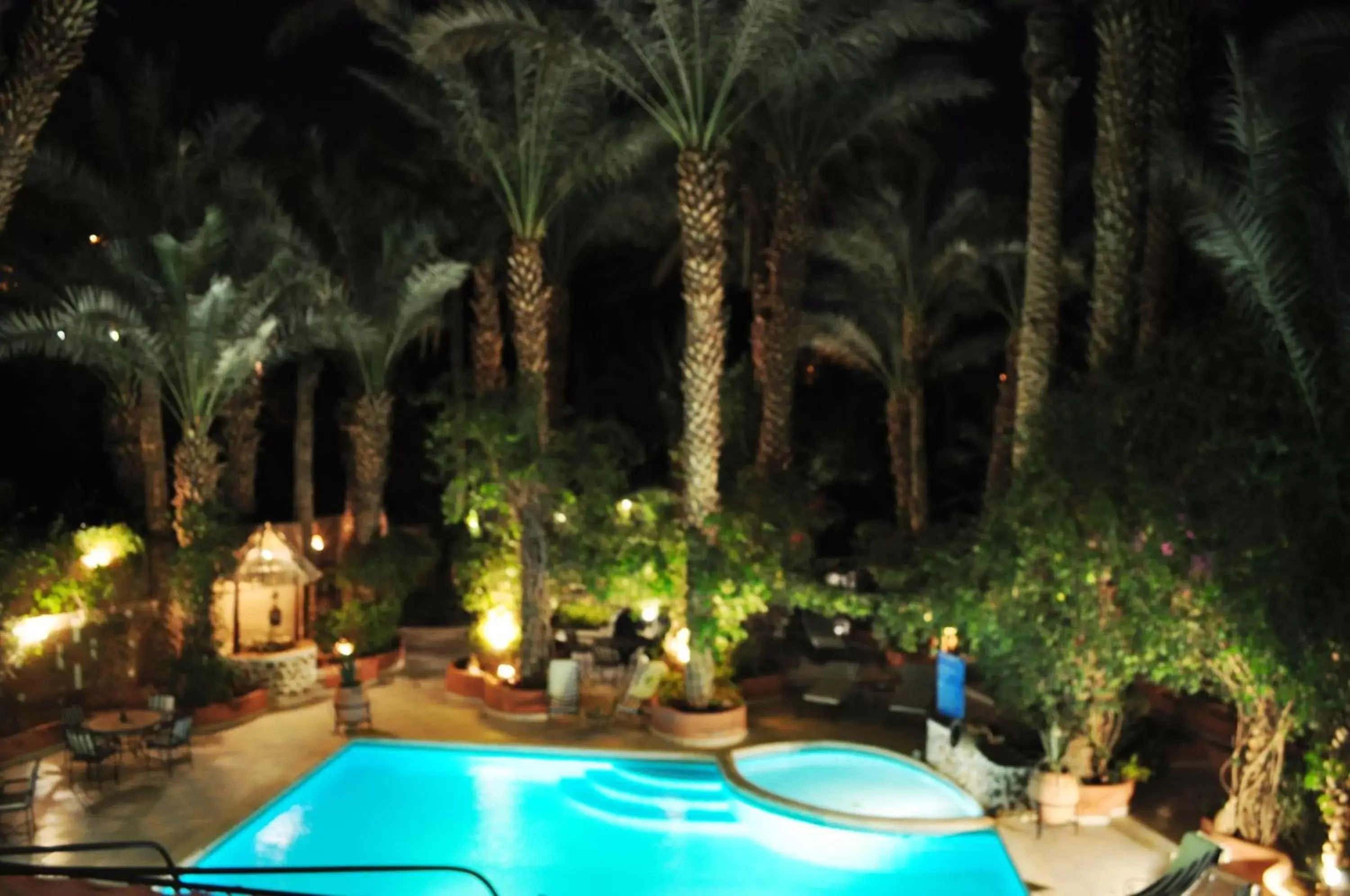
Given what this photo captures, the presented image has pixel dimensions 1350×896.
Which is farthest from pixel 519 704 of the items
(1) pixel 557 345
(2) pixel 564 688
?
(1) pixel 557 345

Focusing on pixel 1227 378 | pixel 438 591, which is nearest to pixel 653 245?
pixel 438 591

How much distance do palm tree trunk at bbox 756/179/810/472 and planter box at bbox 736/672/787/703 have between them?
3377 mm

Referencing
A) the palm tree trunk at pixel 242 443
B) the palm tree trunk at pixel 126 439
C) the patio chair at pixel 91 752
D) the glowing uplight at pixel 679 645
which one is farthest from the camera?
the palm tree trunk at pixel 242 443

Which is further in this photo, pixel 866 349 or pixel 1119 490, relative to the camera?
pixel 866 349

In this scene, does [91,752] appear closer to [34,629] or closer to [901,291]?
[34,629]

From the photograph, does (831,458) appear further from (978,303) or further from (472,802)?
(472,802)

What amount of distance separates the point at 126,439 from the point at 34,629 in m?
5.99

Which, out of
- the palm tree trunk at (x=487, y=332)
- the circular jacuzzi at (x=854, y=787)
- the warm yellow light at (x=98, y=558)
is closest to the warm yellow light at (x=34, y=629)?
the warm yellow light at (x=98, y=558)

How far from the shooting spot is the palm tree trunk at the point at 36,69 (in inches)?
428

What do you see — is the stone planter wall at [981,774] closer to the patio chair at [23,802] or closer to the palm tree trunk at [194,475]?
the patio chair at [23,802]

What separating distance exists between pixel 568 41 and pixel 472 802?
9.58 m

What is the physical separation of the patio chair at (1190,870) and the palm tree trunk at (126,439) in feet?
54.9

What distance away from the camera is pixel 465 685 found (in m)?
17.3

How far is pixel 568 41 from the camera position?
13500 mm
